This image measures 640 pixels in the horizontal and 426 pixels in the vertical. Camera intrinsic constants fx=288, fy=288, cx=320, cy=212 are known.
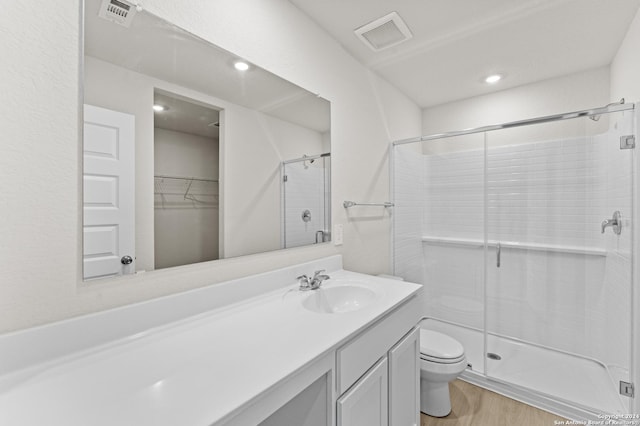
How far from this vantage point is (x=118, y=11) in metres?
0.94

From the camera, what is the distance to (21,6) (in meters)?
0.76

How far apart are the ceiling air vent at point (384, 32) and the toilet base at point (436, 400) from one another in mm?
2179

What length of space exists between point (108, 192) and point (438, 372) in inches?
73.3

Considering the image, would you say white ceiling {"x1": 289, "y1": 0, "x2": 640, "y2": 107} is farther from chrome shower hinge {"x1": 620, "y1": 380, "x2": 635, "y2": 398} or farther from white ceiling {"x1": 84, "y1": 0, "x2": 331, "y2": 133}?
chrome shower hinge {"x1": 620, "y1": 380, "x2": 635, "y2": 398}

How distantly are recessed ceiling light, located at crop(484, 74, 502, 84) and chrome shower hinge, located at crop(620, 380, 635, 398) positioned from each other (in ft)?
7.36

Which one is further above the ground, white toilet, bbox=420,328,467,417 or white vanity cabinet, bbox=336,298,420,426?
white vanity cabinet, bbox=336,298,420,426

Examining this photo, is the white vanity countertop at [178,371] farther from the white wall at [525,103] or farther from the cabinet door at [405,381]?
the white wall at [525,103]

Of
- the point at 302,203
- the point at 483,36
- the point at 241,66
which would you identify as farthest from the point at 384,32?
the point at 302,203

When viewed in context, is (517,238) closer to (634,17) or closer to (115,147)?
(634,17)

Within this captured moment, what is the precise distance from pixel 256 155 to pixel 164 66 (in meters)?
0.49

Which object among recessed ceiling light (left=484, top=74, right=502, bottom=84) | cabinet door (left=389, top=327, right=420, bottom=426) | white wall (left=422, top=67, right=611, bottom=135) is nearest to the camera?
cabinet door (left=389, top=327, right=420, bottom=426)

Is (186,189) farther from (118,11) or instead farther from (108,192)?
(118,11)

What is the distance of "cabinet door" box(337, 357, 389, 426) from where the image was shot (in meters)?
0.96

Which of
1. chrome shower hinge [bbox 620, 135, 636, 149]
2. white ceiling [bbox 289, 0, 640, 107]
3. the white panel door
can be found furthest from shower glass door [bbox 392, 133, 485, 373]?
the white panel door
